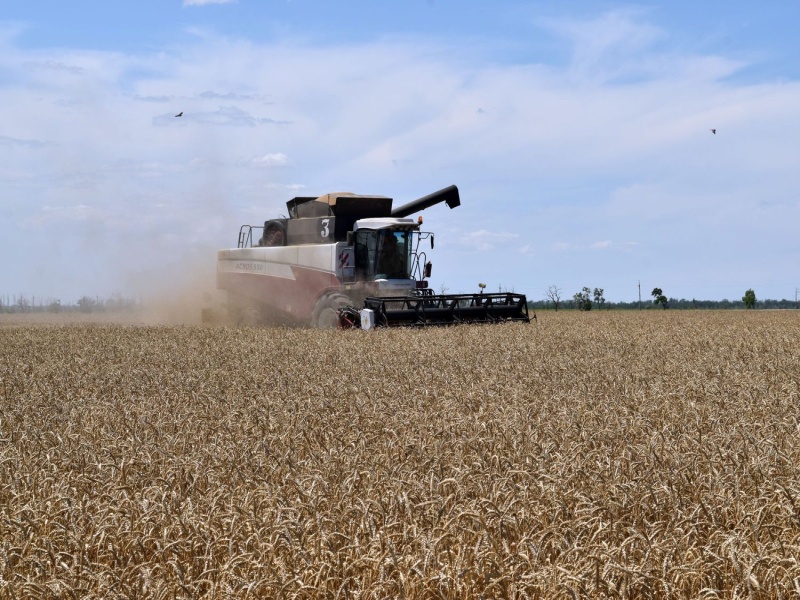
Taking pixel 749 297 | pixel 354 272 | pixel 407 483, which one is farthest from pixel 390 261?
pixel 749 297

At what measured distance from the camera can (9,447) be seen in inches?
245

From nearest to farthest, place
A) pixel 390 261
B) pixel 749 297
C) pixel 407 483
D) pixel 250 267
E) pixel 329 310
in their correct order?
pixel 407 483 < pixel 329 310 < pixel 390 261 < pixel 250 267 < pixel 749 297

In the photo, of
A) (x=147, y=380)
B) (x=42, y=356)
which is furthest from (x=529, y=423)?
(x=42, y=356)

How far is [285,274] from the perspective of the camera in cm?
2189

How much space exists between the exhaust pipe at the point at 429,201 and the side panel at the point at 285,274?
104 inches

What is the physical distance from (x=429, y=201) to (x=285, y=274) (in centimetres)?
417

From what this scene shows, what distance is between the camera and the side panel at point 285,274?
20.5 meters

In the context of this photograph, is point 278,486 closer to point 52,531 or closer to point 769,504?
point 52,531

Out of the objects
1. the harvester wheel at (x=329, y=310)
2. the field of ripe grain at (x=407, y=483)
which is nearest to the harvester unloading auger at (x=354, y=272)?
the harvester wheel at (x=329, y=310)

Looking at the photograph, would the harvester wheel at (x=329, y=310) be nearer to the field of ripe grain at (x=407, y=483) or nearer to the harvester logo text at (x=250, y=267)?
the harvester logo text at (x=250, y=267)

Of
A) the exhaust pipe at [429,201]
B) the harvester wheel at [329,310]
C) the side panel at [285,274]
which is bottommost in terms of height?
the harvester wheel at [329,310]

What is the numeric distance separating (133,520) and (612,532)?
7.34 feet

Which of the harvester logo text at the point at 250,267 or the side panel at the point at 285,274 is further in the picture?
the harvester logo text at the point at 250,267

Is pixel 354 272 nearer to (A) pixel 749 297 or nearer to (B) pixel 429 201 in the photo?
(B) pixel 429 201
